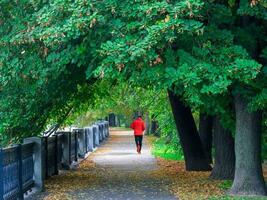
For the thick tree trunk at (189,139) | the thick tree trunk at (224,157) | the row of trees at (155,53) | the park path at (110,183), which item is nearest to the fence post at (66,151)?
the park path at (110,183)

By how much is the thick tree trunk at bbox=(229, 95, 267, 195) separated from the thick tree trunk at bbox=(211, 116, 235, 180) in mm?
2971

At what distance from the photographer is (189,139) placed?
19750mm

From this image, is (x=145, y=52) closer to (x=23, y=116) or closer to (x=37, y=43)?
(x=37, y=43)

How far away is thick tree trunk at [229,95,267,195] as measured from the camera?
516 inches

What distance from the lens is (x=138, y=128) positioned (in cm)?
2828

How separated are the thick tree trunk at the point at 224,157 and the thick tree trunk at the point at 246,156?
297 centimetres

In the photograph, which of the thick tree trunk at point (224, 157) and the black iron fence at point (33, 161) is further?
the thick tree trunk at point (224, 157)

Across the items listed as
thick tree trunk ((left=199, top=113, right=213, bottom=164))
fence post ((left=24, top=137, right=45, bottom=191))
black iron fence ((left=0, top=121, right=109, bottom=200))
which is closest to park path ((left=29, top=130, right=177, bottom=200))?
fence post ((left=24, top=137, right=45, bottom=191))

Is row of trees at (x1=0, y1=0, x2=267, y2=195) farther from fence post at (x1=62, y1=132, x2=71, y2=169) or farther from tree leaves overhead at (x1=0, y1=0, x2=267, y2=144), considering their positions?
fence post at (x1=62, y1=132, x2=71, y2=169)

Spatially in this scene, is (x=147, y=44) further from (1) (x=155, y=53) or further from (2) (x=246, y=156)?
(2) (x=246, y=156)

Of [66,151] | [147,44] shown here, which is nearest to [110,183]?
[66,151]

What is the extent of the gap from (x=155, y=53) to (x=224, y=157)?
231 inches

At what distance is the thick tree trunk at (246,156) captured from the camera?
1310 centimetres

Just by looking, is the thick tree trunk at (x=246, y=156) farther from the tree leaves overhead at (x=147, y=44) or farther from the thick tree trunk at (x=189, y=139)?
the thick tree trunk at (x=189, y=139)
